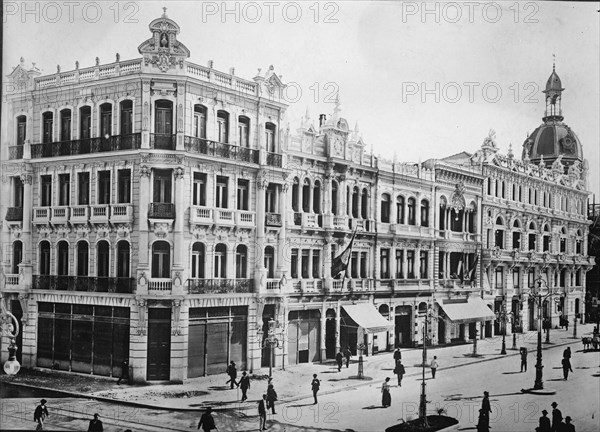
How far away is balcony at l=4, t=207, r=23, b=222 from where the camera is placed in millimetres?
15523

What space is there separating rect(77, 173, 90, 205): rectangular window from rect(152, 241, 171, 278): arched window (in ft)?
6.42

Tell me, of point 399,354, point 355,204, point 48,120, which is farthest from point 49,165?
point 399,354

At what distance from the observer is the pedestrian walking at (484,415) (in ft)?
52.2

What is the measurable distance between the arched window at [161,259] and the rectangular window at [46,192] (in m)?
2.78

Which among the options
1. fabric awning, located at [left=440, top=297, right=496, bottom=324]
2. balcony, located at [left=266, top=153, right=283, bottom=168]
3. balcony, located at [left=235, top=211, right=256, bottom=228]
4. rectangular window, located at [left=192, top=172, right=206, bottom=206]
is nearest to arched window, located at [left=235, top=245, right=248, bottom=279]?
balcony, located at [left=235, top=211, right=256, bottom=228]

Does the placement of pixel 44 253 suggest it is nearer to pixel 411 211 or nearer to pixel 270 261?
pixel 270 261

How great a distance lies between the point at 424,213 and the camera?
782 inches

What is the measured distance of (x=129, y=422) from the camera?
14000 mm

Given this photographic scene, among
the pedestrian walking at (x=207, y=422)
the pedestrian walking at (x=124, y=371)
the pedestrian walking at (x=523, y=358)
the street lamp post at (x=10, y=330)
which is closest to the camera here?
the pedestrian walking at (x=207, y=422)

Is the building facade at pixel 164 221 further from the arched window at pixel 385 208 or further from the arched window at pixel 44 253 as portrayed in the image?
the arched window at pixel 385 208

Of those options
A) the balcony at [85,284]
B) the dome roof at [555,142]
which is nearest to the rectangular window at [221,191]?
the balcony at [85,284]

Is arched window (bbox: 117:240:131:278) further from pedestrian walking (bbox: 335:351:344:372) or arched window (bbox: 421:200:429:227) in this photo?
arched window (bbox: 421:200:429:227)

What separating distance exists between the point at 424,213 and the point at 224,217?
6609 millimetres

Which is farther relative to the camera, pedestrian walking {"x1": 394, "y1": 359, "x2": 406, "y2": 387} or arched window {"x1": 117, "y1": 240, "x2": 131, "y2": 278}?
pedestrian walking {"x1": 394, "y1": 359, "x2": 406, "y2": 387}
